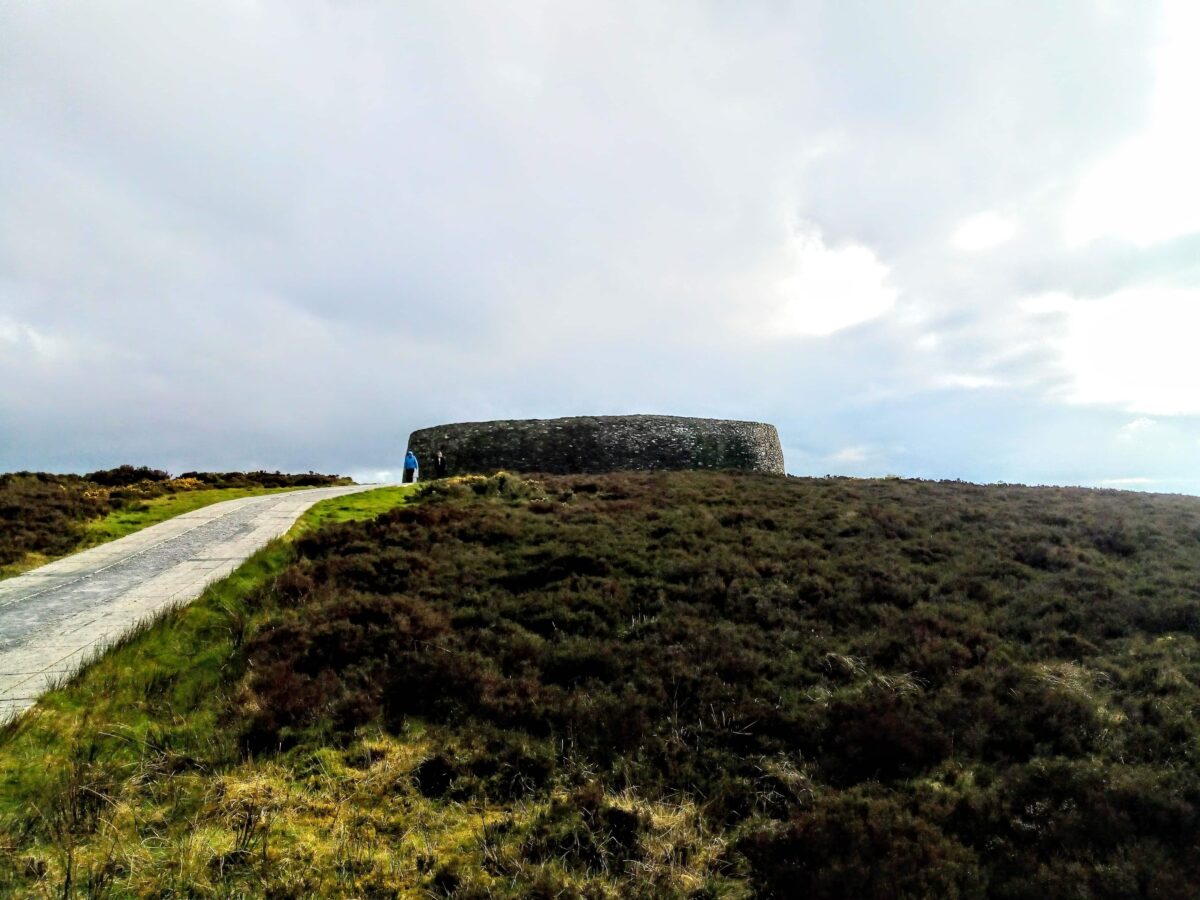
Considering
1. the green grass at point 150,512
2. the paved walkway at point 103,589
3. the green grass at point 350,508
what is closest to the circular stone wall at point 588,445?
the green grass at point 150,512

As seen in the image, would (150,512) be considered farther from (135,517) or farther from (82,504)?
(82,504)

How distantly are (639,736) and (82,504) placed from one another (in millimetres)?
17081

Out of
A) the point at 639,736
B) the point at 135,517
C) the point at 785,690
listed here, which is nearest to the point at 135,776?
the point at 639,736

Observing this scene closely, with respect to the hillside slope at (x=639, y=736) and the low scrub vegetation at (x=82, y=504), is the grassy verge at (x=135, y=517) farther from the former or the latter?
the hillside slope at (x=639, y=736)

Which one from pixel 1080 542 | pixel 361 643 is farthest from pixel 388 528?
pixel 1080 542

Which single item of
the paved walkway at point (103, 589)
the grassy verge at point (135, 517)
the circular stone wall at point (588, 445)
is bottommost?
the paved walkway at point (103, 589)

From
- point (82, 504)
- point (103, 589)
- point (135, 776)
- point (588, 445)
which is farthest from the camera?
point (588, 445)

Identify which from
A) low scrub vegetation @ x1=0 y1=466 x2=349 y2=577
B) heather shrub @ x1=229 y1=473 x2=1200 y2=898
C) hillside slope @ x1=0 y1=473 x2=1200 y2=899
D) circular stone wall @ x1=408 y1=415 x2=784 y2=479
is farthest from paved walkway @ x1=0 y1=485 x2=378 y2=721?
circular stone wall @ x1=408 y1=415 x2=784 y2=479

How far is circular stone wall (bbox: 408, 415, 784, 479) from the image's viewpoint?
3219 cm

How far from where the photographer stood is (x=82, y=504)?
17.6 meters

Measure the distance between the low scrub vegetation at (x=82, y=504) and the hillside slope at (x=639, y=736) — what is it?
5.47 m

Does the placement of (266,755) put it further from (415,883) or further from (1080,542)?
(1080,542)

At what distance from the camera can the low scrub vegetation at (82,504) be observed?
14340mm

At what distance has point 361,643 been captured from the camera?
988cm
